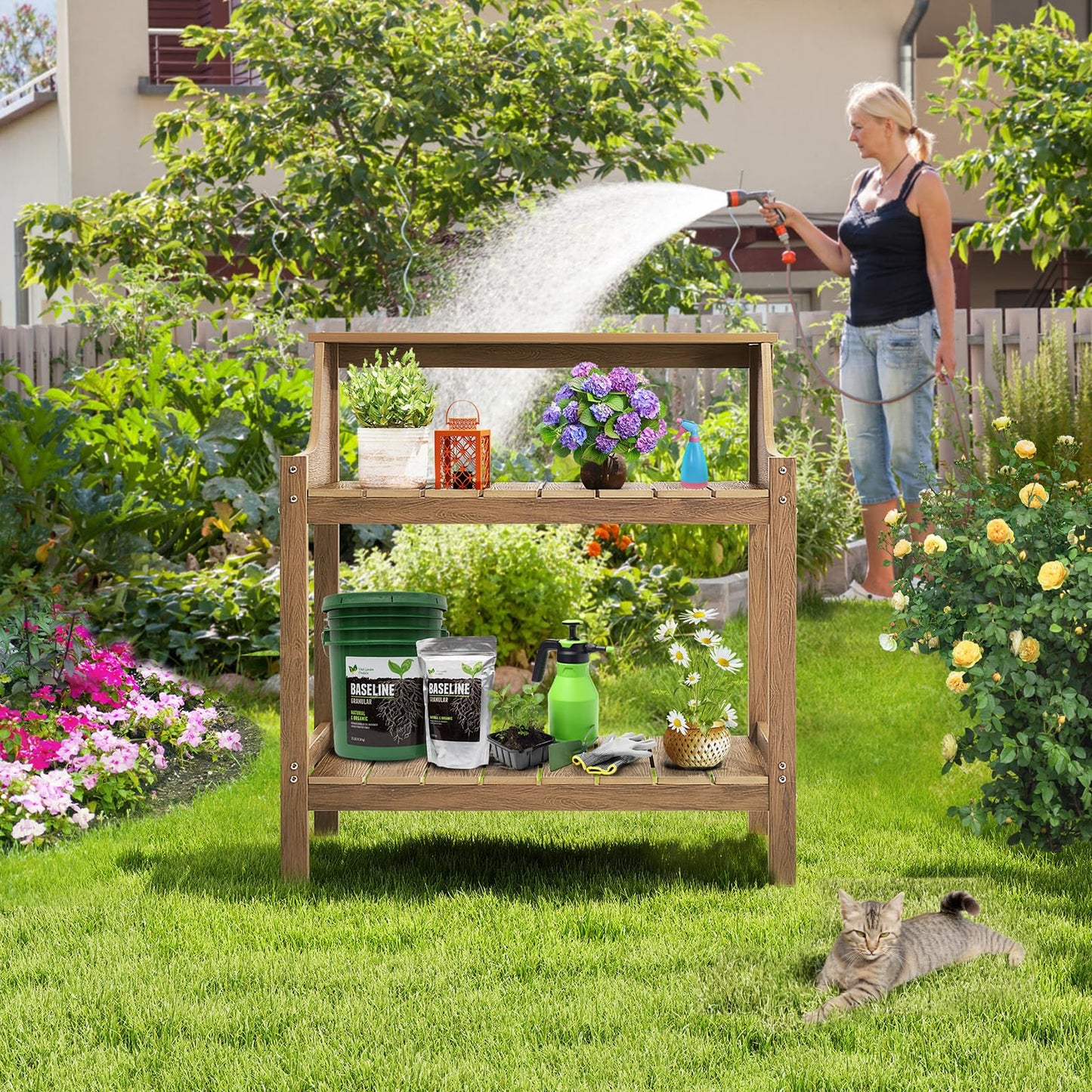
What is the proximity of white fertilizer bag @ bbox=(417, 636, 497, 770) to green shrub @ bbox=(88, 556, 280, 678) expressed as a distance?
205cm

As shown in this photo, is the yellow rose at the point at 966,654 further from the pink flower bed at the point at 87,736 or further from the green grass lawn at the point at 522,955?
the pink flower bed at the point at 87,736

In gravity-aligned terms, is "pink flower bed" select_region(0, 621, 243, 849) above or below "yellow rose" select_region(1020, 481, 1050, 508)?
below

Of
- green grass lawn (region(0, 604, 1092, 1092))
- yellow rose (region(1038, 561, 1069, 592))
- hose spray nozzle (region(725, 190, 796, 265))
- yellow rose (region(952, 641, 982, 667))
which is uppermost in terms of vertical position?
hose spray nozzle (region(725, 190, 796, 265))

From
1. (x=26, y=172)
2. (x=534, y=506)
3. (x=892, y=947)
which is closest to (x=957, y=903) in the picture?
(x=892, y=947)

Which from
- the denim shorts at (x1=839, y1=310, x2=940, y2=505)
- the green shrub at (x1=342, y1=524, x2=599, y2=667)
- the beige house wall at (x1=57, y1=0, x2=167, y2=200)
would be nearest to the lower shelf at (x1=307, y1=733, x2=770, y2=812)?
the green shrub at (x1=342, y1=524, x2=599, y2=667)

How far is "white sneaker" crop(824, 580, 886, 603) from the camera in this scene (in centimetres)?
657

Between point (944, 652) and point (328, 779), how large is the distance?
1.59m

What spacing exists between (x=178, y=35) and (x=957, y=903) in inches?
423

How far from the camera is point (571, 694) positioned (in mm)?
3559

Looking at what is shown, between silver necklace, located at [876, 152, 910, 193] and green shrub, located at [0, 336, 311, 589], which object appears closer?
silver necklace, located at [876, 152, 910, 193]

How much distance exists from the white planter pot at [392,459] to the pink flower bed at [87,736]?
1294mm

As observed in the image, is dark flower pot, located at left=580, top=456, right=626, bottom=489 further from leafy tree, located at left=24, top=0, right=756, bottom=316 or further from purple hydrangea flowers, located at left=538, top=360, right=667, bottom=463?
leafy tree, located at left=24, top=0, right=756, bottom=316

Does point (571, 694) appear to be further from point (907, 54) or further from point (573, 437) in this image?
point (907, 54)

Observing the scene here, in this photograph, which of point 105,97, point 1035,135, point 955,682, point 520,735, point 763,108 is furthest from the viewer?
point 763,108
